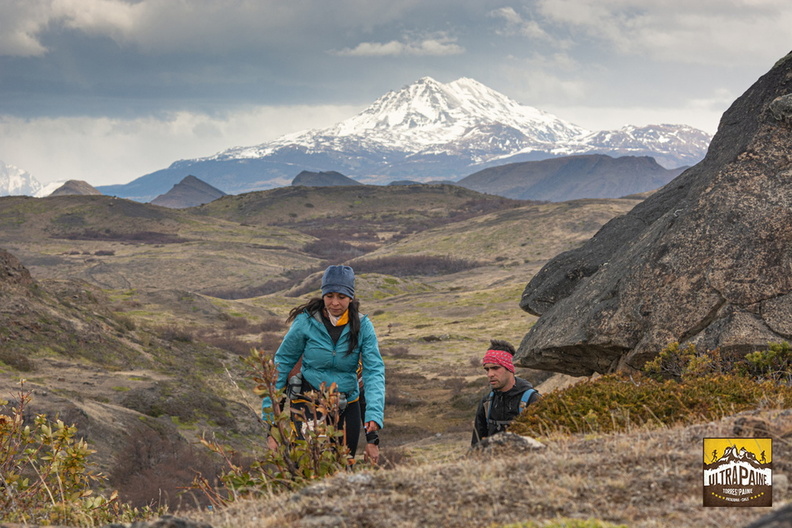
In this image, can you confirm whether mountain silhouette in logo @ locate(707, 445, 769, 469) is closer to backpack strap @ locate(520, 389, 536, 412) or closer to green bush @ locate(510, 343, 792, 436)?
green bush @ locate(510, 343, 792, 436)

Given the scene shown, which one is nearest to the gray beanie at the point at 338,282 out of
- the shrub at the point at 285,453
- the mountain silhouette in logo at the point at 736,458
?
the shrub at the point at 285,453

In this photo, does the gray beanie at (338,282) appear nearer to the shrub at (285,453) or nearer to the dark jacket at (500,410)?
the shrub at (285,453)

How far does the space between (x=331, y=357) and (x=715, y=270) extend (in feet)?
25.2

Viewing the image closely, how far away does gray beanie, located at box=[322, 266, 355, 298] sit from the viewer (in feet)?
26.1

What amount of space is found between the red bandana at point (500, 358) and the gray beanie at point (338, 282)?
2.42m

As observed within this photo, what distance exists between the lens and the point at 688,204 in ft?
43.4

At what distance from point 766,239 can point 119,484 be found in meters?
15.5

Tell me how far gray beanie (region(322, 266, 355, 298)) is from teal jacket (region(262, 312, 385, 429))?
40 cm

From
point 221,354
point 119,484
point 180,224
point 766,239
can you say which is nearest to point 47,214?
point 180,224

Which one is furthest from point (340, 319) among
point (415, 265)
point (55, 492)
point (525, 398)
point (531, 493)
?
point (415, 265)

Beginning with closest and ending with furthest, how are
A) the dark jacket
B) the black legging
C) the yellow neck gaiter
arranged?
1. the yellow neck gaiter
2. the black legging
3. the dark jacket

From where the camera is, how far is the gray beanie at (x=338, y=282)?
7.94 metres

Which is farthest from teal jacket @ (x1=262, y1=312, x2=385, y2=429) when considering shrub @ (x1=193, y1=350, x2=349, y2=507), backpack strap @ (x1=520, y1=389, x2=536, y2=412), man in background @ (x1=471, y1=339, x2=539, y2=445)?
backpack strap @ (x1=520, y1=389, x2=536, y2=412)

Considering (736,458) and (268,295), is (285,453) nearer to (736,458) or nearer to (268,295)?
(736,458)
